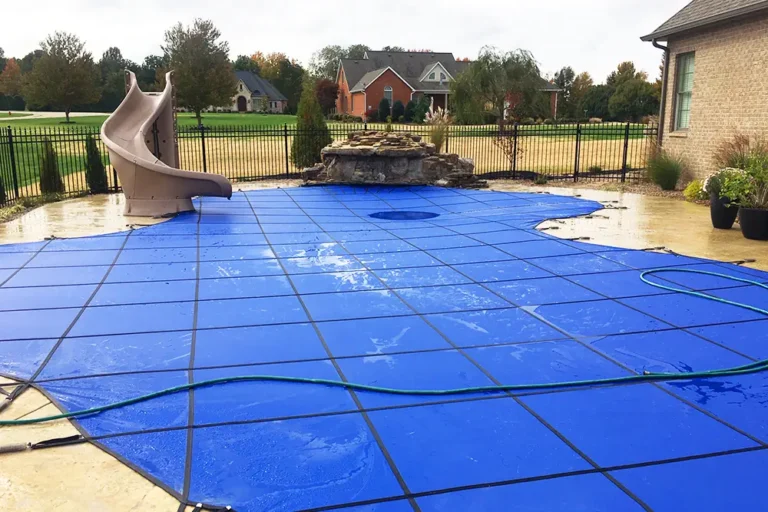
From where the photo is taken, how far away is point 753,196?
814cm

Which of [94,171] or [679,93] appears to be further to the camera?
[679,93]

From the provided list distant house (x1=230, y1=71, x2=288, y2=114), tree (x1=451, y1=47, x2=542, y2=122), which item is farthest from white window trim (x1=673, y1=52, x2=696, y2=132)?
distant house (x1=230, y1=71, x2=288, y2=114)

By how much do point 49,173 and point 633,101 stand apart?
40741 millimetres

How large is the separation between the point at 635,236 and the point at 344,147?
759 cm

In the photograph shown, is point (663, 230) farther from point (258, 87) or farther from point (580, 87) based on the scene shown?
point (258, 87)

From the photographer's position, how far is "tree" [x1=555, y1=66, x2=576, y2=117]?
169 feet

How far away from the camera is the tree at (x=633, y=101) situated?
1676 inches

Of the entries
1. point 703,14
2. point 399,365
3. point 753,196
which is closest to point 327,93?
point 703,14

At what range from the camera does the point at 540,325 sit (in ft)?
16.2

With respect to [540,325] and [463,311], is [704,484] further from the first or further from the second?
[463,311]

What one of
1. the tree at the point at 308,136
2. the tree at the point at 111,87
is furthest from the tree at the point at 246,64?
the tree at the point at 308,136

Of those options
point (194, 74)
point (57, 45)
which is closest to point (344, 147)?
point (194, 74)

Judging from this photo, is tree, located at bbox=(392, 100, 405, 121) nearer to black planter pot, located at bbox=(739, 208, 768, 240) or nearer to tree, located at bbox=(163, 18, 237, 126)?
tree, located at bbox=(163, 18, 237, 126)

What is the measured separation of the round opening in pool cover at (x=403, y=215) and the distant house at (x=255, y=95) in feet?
197
